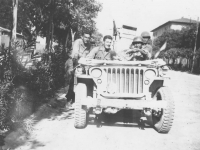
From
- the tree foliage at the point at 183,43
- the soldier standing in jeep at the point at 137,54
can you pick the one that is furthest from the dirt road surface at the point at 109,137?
the tree foliage at the point at 183,43

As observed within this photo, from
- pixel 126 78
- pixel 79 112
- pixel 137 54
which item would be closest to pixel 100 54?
pixel 137 54

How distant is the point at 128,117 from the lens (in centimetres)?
564

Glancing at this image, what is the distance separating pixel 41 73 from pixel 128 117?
8.59 ft

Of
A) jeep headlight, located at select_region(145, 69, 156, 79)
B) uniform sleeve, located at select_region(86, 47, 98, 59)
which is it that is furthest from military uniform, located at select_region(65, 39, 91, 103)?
jeep headlight, located at select_region(145, 69, 156, 79)

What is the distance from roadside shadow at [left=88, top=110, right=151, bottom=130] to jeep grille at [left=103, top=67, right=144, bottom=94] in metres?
0.91

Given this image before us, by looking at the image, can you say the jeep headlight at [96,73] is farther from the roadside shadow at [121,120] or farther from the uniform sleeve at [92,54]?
the uniform sleeve at [92,54]

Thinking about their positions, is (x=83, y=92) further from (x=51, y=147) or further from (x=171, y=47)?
(x=171, y=47)

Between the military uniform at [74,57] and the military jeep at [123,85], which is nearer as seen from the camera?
the military jeep at [123,85]

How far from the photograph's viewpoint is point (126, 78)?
457 centimetres

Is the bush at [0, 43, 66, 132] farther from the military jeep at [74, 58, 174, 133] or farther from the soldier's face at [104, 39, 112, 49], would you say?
the soldier's face at [104, 39, 112, 49]

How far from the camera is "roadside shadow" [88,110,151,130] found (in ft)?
16.5

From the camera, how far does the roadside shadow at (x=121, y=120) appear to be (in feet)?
16.5

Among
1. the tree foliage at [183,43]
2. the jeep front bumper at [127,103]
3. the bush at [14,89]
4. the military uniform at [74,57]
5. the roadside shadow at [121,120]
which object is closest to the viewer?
the bush at [14,89]

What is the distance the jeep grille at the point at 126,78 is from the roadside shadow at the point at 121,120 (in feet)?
2.97
